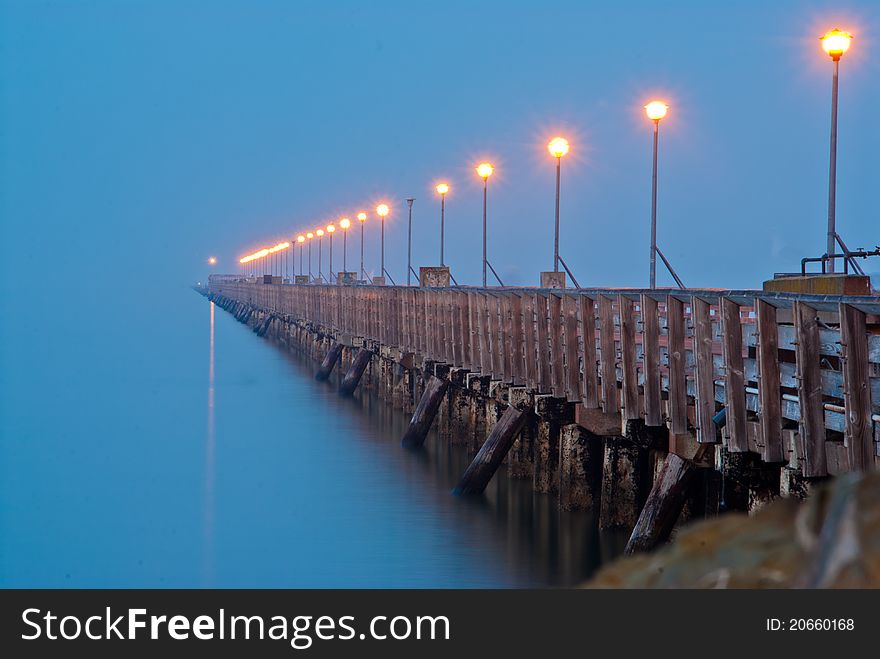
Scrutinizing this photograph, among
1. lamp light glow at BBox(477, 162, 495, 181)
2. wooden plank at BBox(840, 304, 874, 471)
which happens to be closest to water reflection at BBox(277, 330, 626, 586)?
wooden plank at BBox(840, 304, 874, 471)

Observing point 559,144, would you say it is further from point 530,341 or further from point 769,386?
point 769,386

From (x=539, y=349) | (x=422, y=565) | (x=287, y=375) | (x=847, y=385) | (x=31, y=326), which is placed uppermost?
(x=31, y=326)

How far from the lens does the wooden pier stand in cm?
1043

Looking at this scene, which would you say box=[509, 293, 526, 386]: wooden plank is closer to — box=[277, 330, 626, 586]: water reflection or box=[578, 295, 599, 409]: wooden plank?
box=[277, 330, 626, 586]: water reflection

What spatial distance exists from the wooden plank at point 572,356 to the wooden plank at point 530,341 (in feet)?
6.39

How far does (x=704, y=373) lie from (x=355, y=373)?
32.6m

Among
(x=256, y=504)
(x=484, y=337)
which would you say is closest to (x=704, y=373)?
(x=484, y=337)

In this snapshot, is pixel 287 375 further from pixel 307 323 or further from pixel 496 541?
pixel 496 541

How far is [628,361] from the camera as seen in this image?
15320 mm

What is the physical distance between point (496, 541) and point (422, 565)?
129cm

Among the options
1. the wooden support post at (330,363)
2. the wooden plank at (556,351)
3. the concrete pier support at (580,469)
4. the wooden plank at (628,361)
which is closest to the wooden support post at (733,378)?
the wooden plank at (628,361)

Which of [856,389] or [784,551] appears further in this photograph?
[856,389]
